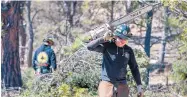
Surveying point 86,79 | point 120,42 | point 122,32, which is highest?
point 122,32

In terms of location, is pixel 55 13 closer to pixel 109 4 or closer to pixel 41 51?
pixel 109 4

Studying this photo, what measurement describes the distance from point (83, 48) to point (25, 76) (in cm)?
590

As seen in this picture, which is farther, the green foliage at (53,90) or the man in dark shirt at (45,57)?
the man in dark shirt at (45,57)

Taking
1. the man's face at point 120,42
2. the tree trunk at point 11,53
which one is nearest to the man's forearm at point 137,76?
the man's face at point 120,42

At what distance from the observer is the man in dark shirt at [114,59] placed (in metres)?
6.02

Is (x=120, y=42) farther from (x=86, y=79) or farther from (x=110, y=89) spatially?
(x=86, y=79)

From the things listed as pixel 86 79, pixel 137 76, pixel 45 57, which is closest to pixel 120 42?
pixel 137 76

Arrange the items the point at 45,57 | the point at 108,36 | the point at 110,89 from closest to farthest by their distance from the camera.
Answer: the point at 108,36, the point at 110,89, the point at 45,57

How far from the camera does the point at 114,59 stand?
6090 millimetres

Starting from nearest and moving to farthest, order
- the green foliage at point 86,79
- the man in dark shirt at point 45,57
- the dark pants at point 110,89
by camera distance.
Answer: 1. the dark pants at point 110,89
2. the green foliage at point 86,79
3. the man in dark shirt at point 45,57

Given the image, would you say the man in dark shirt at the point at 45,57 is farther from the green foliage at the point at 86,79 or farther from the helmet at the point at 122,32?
the helmet at the point at 122,32

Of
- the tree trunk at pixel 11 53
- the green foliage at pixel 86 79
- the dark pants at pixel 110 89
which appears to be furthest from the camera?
the tree trunk at pixel 11 53

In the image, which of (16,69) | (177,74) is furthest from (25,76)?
(177,74)

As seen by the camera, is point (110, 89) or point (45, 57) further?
point (45, 57)
